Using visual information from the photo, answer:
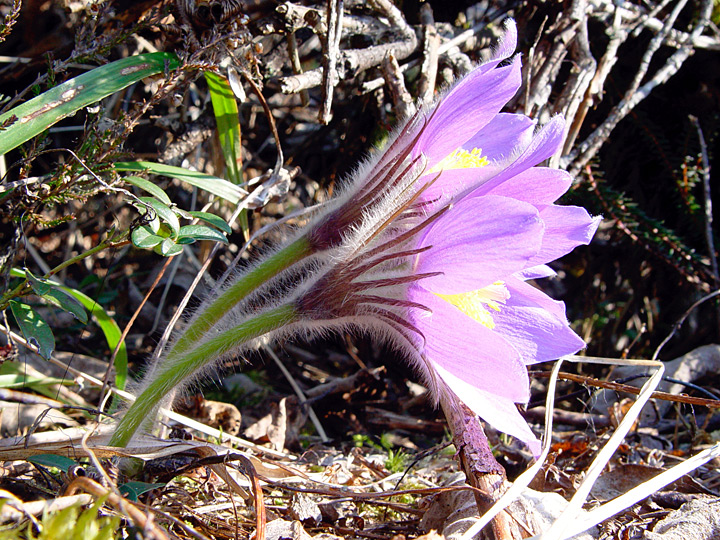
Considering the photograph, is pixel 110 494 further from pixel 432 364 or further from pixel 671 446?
pixel 671 446

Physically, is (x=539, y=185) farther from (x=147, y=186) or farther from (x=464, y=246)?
(x=147, y=186)

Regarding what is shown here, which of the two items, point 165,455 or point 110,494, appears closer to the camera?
point 110,494

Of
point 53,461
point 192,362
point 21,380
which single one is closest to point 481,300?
point 192,362

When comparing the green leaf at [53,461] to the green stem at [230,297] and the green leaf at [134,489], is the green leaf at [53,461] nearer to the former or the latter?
the green leaf at [134,489]

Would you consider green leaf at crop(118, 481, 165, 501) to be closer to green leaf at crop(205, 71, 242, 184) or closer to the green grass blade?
the green grass blade

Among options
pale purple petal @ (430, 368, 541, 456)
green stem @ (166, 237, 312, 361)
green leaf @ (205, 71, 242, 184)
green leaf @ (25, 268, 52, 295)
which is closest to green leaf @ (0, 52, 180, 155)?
green leaf @ (205, 71, 242, 184)

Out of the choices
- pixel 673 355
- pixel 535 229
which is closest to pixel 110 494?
pixel 535 229
